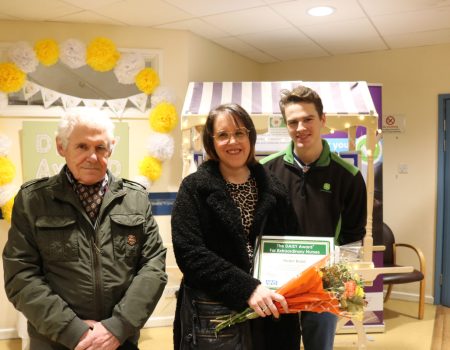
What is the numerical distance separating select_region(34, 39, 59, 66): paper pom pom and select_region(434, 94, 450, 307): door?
12.2 ft

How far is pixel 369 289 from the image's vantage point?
377 cm

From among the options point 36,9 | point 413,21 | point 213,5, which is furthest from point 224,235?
point 413,21

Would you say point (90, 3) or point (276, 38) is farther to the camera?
point (276, 38)

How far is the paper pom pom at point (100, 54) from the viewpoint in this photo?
351cm

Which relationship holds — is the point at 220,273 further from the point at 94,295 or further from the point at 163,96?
the point at 163,96

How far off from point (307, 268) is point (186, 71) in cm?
274

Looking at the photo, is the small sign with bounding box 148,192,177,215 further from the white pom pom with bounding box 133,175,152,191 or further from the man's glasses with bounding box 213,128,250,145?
the man's glasses with bounding box 213,128,250,145

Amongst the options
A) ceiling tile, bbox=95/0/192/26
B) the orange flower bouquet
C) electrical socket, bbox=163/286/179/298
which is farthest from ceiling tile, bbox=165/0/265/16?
electrical socket, bbox=163/286/179/298

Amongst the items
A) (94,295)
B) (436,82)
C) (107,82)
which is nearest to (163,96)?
(107,82)

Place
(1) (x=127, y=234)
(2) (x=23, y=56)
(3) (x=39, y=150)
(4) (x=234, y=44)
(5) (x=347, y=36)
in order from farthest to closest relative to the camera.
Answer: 1. (4) (x=234, y=44)
2. (5) (x=347, y=36)
3. (3) (x=39, y=150)
4. (2) (x=23, y=56)
5. (1) (x=127, y=234)

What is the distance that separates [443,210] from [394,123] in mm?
1029

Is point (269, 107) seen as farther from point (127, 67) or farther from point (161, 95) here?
point (127, 67)

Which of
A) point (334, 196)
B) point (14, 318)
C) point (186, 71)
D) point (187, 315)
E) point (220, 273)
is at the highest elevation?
point (186, 71)

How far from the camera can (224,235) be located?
1.48m
